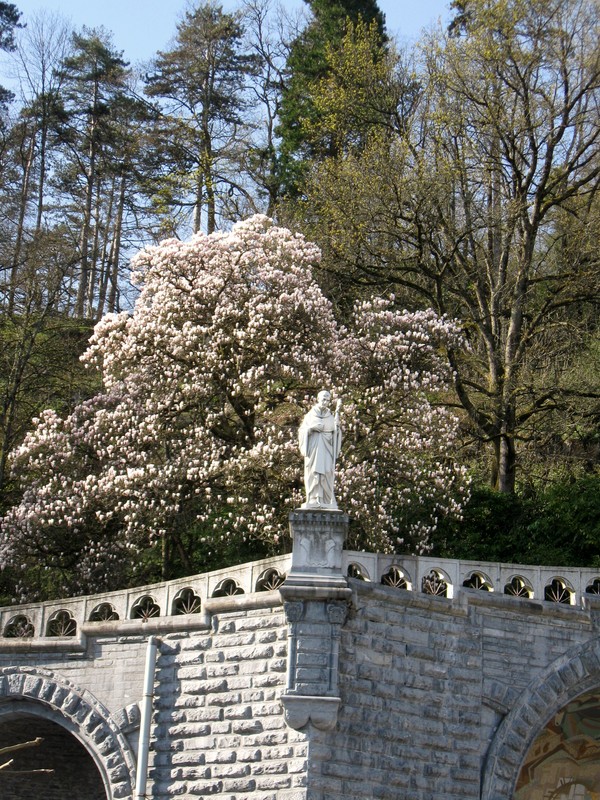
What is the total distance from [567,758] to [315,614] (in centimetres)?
571

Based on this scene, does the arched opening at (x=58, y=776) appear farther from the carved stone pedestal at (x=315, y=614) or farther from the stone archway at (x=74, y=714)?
the carved stone pedestal at (x=315, y=614)

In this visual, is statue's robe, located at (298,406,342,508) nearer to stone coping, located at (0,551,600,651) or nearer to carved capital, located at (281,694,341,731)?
stone coping, located at (0,551,600,651)

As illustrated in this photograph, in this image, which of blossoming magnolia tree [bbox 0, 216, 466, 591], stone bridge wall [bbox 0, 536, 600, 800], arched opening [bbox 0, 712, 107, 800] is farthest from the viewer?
blossoming magnolia tree [bbox 0, 216, 466, 591]

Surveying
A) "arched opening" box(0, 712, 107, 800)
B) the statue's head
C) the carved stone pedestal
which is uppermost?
the statue's head

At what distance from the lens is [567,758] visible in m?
18.2

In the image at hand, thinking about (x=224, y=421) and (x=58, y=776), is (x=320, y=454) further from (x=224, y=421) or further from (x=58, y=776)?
(x=58, y=776)

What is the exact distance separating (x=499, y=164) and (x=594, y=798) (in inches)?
520

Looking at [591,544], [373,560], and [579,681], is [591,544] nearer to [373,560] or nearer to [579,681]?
[579,681]

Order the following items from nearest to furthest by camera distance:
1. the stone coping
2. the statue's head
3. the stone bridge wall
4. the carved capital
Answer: the carved capital → the stone bridge wall → the statue's head → the stone coping

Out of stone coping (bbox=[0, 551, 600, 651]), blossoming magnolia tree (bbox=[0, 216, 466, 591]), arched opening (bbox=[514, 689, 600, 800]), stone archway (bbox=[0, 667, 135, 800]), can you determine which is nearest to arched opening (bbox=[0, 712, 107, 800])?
stone archway (bbox=[0, 667, 135, 800])

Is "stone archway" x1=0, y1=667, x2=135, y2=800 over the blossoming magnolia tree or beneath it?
beneath

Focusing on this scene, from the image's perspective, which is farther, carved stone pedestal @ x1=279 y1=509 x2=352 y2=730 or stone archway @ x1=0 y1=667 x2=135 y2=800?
stone archway @ x1=0 y1=667 x2=135 y2=800

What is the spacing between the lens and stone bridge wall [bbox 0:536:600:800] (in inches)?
588

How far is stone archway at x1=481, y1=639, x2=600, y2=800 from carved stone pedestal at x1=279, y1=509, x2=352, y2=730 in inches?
109
